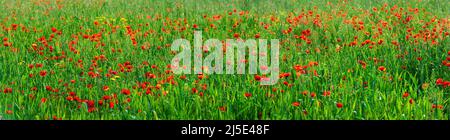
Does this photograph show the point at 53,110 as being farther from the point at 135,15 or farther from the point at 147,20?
the point at 135,15

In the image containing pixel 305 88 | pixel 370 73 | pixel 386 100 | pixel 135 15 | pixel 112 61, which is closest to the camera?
pixel 386 100

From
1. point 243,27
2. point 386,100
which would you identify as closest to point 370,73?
point 386,100

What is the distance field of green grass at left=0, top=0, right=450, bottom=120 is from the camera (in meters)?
3.85

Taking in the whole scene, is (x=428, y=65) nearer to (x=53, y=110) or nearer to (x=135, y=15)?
(x=53, y=110)

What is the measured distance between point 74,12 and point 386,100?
6.54m

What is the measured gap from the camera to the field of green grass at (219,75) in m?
3.85

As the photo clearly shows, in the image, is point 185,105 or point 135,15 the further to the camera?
point 135,15

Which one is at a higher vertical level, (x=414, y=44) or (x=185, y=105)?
(x=414, y=44)

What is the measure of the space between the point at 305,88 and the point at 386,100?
1.90 ft

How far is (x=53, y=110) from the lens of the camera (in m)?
4.02

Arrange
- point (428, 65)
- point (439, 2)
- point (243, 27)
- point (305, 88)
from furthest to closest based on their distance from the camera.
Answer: point (439, 2) < point (243, 27) < point (428, 65) < point (305, 88)

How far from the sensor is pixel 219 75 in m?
4.78
